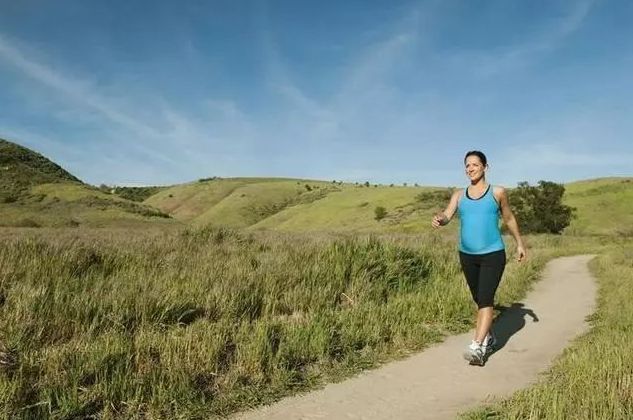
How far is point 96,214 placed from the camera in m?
59.5

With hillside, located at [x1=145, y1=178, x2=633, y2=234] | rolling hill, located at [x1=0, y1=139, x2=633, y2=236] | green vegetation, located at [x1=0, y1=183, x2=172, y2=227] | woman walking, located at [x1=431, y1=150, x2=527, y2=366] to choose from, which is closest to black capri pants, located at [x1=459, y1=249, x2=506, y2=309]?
woman walking, located at [x1=431, y1=150, x2=527, y2=366]

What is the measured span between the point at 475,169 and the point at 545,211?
50794 mm

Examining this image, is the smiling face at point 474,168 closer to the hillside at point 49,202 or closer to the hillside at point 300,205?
the hillside at point 49,202

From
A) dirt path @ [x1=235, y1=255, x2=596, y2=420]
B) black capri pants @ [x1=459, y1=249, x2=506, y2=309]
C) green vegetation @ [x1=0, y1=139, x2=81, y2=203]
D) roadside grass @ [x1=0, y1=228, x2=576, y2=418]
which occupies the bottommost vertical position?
dirt path @ [x1=235, y1=255, x2=596, y2=420]

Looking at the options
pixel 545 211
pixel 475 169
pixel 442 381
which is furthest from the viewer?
pixel 545 211

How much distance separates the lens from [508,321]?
9234mm

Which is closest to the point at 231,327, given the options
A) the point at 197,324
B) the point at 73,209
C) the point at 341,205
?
the point at 197,324

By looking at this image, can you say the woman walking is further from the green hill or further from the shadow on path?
the green hill

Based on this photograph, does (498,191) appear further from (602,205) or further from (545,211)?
(602,205)

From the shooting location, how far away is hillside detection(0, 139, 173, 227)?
53.5m

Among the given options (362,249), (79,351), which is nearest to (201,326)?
(79,351)

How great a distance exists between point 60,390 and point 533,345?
5738mm

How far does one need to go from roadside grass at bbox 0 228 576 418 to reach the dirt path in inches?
11.0

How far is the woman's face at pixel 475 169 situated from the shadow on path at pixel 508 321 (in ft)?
7.29
